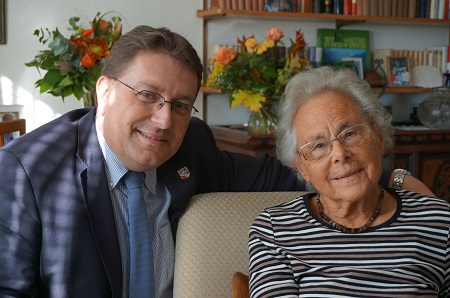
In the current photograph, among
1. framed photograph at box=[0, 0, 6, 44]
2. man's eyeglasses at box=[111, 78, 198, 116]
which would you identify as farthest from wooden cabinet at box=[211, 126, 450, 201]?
man's eyeglasses at box=[111, 78, 198, 116]

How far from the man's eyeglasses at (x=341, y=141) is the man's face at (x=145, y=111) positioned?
35 cm

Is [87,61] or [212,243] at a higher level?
[87,61]

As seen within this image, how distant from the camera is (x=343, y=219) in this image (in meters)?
1.78

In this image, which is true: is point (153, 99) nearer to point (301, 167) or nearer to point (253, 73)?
point (301, 167)

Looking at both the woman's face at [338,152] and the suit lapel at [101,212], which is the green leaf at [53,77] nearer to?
the suit lapel at [101,212]

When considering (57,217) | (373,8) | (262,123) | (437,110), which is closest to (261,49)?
(262,123)

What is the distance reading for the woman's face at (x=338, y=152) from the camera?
Result: 1.75 m

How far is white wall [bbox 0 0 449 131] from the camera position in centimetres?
410

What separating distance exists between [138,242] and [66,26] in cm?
272

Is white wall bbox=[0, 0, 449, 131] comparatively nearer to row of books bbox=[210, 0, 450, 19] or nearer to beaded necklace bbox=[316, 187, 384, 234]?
row of books bbox=[210, 0, 450, 19]

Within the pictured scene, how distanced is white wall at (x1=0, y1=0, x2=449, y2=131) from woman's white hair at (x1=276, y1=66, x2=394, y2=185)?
8.57 feet

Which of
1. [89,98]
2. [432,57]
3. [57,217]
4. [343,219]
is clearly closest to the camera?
[57,217]

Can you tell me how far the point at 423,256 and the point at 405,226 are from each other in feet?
0.29

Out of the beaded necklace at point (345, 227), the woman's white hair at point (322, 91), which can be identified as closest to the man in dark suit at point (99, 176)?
the woman's white hair at point (322, 91)
